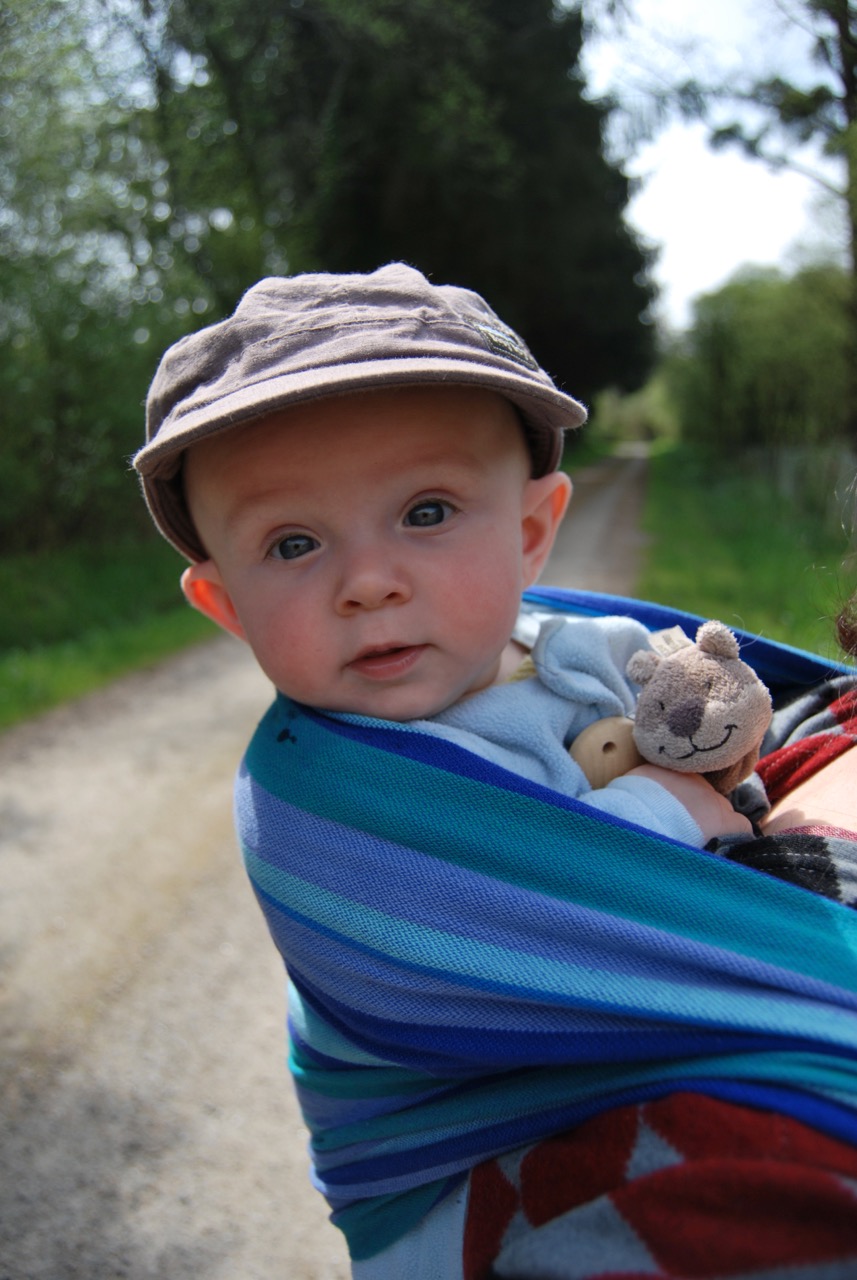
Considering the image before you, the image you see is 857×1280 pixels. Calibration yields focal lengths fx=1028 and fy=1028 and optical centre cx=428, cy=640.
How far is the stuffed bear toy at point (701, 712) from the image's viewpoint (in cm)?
126

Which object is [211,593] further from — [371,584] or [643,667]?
[643,667]

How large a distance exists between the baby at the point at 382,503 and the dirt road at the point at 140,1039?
149 cm

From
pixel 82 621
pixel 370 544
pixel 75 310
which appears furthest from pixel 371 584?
pixel 75 310

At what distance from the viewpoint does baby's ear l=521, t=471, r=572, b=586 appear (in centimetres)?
160

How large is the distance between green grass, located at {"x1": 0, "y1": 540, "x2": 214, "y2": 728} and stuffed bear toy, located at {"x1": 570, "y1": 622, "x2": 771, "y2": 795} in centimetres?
512

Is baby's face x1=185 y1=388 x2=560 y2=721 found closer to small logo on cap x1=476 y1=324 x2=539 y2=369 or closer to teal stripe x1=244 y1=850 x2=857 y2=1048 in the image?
small logo on cap x1=476 y1=324 x2=539 y2=369

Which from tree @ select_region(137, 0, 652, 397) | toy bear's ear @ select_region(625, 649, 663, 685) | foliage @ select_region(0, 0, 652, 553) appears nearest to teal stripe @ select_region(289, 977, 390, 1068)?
toy bear's ear @ select_region(625, 649, 663, 685)

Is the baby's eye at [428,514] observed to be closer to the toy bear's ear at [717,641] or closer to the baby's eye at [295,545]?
the baby's eye at [295,545]

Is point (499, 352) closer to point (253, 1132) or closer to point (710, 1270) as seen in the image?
point (710, 1270)

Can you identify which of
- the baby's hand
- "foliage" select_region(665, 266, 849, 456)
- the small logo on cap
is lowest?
"foliage" select_region(665, 266, 849, 456)

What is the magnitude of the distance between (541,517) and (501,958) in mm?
788

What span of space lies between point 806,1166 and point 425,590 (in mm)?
749

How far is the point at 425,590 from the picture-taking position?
4.32ft

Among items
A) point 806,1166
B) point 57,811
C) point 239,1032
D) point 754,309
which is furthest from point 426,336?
point 754,309
